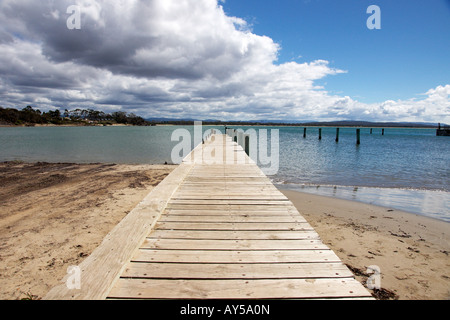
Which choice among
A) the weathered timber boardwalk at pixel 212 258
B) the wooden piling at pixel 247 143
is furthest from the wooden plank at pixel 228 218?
the wooden piling at pixel 247 143

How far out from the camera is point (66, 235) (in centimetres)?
522

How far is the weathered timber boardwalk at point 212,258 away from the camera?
6.57ft

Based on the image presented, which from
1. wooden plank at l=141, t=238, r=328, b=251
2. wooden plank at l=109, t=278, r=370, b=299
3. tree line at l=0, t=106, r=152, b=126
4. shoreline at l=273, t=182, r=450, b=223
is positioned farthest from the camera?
tree line at l=0, t=106, r=152, b=126

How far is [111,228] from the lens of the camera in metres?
5.62

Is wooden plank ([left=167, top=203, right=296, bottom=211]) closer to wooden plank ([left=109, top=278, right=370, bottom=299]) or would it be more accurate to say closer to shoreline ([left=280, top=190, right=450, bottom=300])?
shoreline ([left=280, top=190, right=450, bottom=300])

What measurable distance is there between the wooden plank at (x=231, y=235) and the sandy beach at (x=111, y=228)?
153 cm

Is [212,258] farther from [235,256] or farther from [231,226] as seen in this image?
[231,226]

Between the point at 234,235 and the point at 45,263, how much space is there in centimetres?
339

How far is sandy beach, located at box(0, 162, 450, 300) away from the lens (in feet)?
12.1

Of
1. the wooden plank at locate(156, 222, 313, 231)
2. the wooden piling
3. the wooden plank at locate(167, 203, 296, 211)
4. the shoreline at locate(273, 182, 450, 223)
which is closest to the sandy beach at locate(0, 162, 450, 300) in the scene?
the shoreline at locate(273, 182, 450, 223)

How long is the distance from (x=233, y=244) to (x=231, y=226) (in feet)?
1.78

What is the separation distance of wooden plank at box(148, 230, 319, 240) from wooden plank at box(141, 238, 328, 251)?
0.08 metres

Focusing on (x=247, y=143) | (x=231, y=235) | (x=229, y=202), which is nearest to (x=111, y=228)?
(x=229, y=202)
